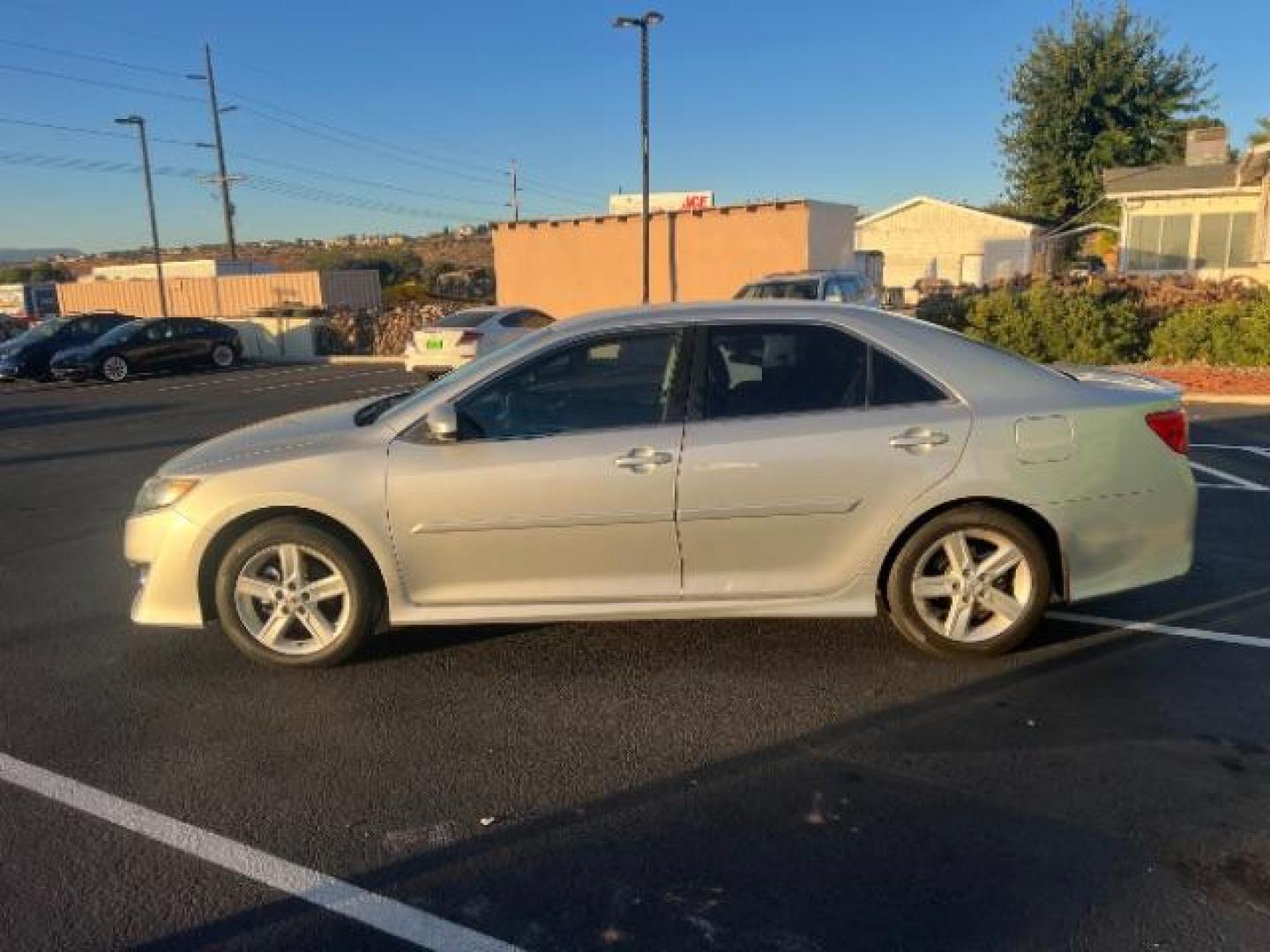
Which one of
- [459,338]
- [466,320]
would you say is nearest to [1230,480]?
[459,338]

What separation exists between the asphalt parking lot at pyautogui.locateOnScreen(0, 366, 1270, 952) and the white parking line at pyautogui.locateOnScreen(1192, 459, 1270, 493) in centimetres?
232

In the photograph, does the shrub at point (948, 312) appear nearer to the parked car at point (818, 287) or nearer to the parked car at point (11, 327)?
the parked car at point (818, 287)

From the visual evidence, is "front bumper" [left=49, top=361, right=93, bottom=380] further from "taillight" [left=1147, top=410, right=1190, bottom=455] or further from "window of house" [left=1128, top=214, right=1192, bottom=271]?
"window of house" [left=1128, top=214, right=1192, bottom=271]

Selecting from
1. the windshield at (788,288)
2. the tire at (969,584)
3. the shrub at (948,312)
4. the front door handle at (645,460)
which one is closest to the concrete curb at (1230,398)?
the shrub at (948,312)

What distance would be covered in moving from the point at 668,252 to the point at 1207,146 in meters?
16.6

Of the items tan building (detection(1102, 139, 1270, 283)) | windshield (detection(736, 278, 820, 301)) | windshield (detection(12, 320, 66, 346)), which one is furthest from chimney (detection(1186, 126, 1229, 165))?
windshield (detection(12, 320, 66, 346))

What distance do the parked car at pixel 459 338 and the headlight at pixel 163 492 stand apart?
11.5m

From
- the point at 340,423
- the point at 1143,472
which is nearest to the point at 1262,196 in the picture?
the point at 1143,472

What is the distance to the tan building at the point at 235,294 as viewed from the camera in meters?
34.2

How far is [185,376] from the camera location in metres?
22.6

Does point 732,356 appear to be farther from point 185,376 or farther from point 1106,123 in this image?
point 1106,123

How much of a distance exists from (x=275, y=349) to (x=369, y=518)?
25674 mm

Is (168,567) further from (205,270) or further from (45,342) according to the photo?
(205,270)

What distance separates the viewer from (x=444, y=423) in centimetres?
410
